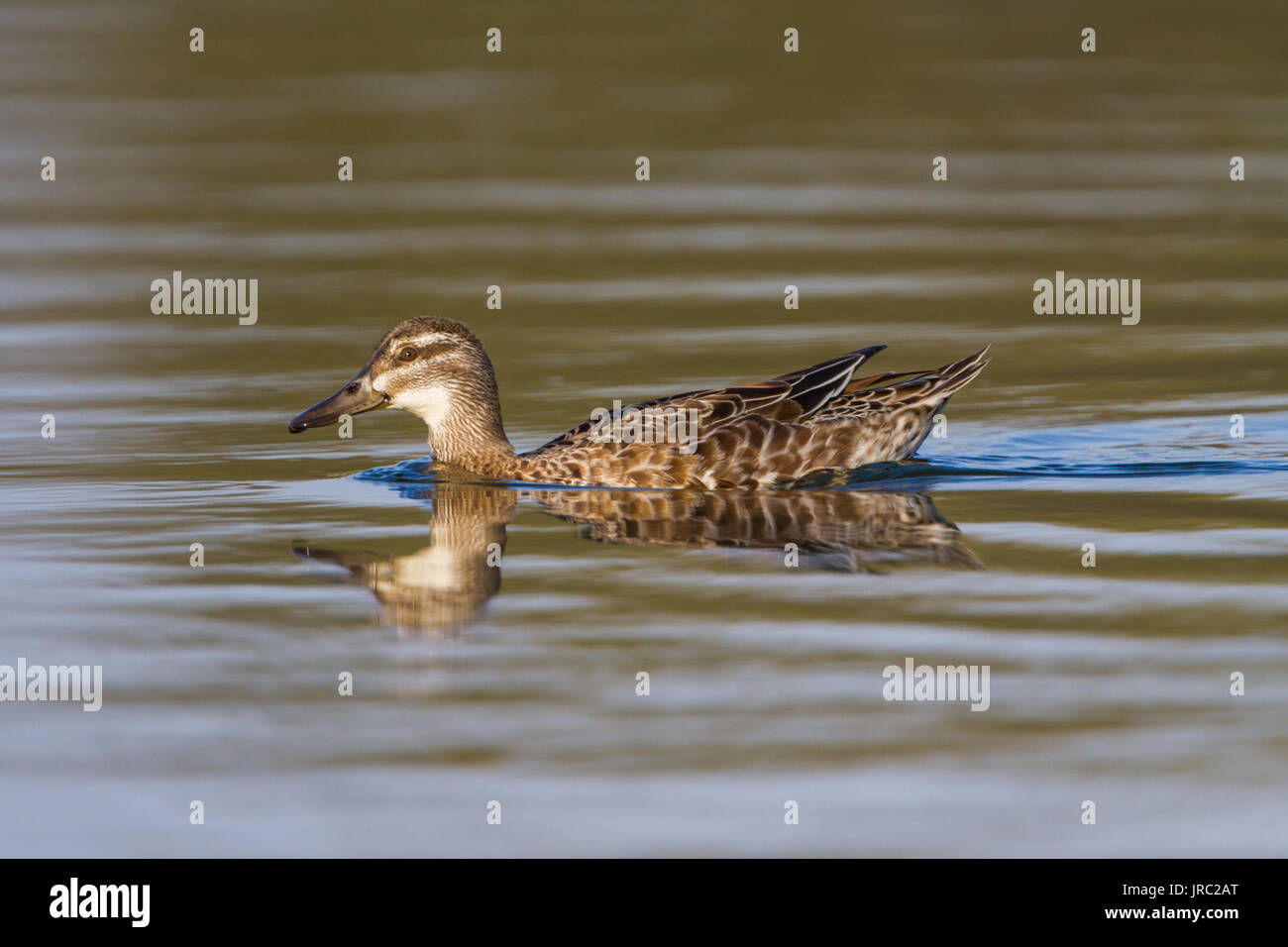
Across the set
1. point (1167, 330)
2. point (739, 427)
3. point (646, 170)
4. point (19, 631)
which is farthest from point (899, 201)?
point (19, 631)

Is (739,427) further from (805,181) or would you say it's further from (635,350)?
(805,181)

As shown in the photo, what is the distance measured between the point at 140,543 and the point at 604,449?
2.69 m

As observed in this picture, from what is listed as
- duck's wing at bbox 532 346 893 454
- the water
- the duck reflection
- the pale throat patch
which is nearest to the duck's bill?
the pale throat patch

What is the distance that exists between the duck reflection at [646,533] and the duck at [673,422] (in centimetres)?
16

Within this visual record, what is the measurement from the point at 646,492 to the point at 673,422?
43 centimetres

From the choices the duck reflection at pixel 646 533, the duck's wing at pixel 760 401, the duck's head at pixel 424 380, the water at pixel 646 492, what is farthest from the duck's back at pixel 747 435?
the duck's head at pixel 424 380

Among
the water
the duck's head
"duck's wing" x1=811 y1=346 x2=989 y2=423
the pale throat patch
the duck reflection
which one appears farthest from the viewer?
the pale throat patch

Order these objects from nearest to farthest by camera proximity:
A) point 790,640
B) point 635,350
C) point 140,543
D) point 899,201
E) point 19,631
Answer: point 790,640 → point 19,631 → point 140,543 → point 635,350 → point 899,201

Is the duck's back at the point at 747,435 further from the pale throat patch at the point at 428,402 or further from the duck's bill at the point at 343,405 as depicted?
the duck's bill at the point at 343,405

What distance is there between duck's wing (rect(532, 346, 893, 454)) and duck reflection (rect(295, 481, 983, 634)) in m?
0.42

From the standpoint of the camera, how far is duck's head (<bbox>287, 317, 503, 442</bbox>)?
465 inches

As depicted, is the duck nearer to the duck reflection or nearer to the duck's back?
the duck's back

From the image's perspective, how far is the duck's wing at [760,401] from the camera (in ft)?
37.3

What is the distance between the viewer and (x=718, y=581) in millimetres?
9148
